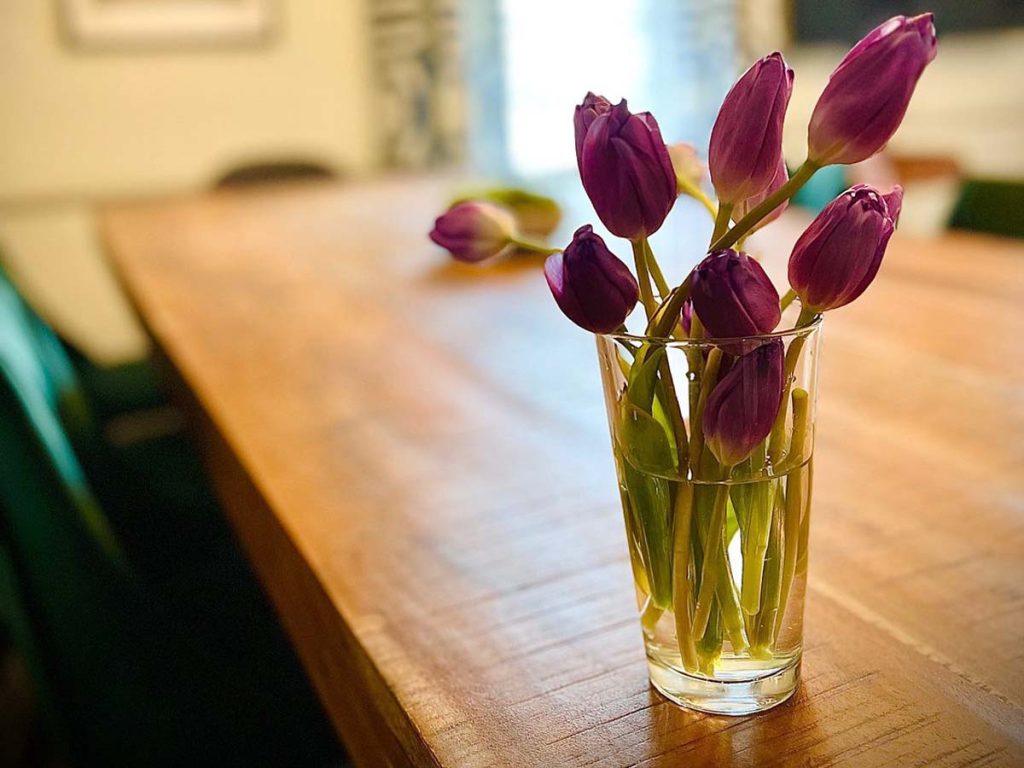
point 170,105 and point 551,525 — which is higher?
point 551,525

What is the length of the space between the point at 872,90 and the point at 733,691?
0.25m

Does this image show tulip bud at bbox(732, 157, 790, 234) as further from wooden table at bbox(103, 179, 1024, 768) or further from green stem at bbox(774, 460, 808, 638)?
wooden table at bbox(103, 179, 1024, 768)

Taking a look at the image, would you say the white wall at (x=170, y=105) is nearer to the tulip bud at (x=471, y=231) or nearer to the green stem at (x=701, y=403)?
the tulip bud at (x=471, y=231)

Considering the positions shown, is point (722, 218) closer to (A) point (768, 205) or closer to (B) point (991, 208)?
(A) point (768, 205)

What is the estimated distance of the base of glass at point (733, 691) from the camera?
1.47 ft

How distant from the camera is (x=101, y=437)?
1547 millimetres

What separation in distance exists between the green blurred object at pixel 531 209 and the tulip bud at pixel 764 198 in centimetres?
124

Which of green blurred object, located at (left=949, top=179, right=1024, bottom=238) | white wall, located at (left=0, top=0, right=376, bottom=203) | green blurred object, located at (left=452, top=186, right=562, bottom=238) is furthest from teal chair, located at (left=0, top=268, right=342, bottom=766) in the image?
white wall, located at (left=0, top=0, right=376, bottom=203)

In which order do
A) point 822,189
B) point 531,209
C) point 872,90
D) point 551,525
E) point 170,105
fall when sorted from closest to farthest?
point 872,90 → point 551,525 → point 531,209 → point 822,189 → point 170,105

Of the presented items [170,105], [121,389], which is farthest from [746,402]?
[170,105]

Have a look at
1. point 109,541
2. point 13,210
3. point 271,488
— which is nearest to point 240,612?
point 109,541

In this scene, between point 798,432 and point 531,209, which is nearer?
point 798,432

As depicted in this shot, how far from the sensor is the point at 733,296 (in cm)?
38

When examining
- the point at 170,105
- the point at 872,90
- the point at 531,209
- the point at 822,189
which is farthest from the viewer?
the point at 170,105
